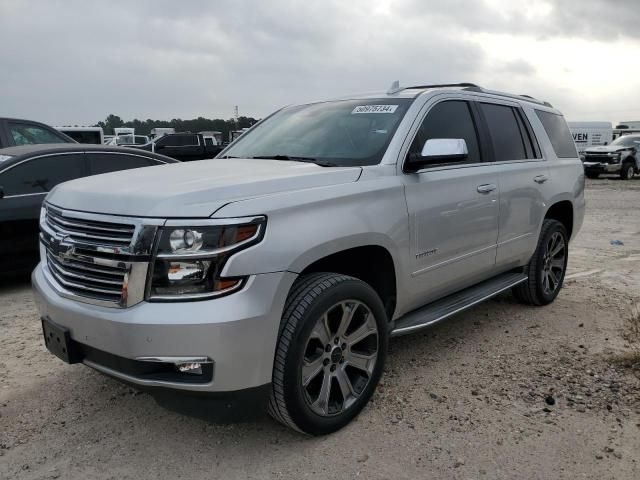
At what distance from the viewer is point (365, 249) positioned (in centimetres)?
323

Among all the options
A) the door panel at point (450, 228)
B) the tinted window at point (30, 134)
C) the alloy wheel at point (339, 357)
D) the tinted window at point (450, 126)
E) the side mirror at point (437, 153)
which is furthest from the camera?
the tinted window at point (30, 134)

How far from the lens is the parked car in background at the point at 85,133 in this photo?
16.4m

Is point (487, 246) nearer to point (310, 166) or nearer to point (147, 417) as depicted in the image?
point (310, 166)

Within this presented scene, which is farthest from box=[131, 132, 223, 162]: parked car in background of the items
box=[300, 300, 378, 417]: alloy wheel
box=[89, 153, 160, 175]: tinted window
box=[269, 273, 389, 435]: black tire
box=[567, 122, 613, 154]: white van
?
box=[567, 122, 613, 154]: white van

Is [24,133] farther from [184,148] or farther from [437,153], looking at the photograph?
[184,148]

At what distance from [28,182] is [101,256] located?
3908mm

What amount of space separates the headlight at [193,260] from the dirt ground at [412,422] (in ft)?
3.04

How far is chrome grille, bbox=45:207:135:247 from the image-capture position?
8.29 feet

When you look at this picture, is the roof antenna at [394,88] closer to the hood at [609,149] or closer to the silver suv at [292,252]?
the silver suv at [292,252]

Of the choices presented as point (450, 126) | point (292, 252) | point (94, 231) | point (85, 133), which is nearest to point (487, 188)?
point (450, 126)

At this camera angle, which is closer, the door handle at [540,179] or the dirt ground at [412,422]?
the dirt ground at [412,422]

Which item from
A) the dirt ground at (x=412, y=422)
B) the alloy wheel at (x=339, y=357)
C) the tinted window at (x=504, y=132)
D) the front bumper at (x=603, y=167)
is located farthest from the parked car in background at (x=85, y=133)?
the front bumper at (x=603, y=167)

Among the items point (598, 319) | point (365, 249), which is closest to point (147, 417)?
point (365, 249)

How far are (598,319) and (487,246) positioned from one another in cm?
157
